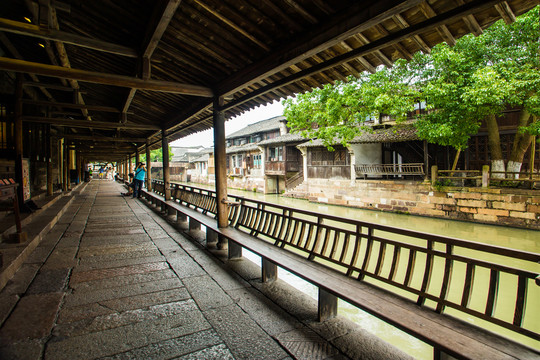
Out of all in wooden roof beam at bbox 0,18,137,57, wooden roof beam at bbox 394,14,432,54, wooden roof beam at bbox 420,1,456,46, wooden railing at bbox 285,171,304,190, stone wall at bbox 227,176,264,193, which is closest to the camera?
wooden roof beam at bbox 420,1,456,46

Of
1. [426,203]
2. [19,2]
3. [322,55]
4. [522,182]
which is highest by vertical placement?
[19,2]

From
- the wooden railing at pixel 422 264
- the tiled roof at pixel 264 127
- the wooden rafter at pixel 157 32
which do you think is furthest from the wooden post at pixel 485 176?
the tiled roof at pixel 264 127

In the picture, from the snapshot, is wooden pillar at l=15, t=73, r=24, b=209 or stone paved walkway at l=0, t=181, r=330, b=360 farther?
wooden pillar at l=15, t=73, r=24, b=209

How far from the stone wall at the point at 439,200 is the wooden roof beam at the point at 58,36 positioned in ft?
45.2

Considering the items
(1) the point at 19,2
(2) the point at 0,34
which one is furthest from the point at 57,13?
(2) the point at 0,34

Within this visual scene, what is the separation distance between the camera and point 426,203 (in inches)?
539

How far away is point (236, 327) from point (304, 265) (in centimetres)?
95

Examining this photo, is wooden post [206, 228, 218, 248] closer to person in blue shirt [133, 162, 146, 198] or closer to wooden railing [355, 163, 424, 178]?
person in blue shirt [133, 162, 146, 198]

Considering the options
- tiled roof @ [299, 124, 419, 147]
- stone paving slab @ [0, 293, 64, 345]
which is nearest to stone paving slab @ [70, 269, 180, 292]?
stone paving slab @ [0, 293, 64, 345]

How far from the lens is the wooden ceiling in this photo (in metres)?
2.42

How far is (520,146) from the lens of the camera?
1228 centimetres

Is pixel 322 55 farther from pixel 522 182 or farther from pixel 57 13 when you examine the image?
pixel 522 182

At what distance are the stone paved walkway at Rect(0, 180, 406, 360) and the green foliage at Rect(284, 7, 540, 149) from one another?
1170 centimetres

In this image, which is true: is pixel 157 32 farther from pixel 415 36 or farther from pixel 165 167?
pixel 165 167
